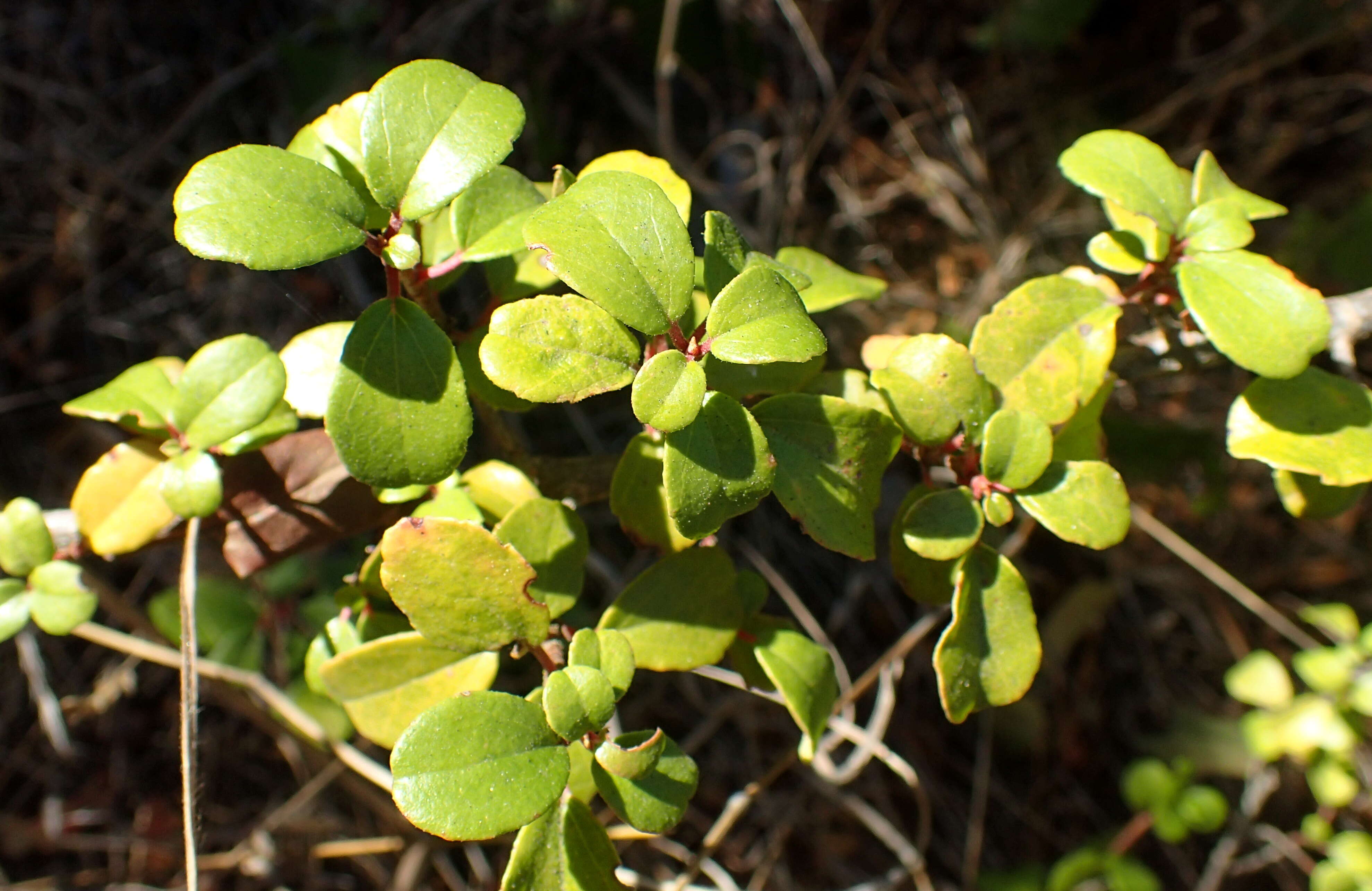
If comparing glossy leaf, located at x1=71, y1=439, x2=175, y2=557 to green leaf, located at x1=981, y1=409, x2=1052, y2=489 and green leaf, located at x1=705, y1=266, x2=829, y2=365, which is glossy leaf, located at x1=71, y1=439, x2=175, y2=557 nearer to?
green leaf, located at x1=705, y1=266, x2=829, y2=365

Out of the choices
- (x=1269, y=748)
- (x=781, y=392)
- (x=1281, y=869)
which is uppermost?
(x=781, y=392)

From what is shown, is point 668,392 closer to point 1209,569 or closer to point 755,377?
point 755,377

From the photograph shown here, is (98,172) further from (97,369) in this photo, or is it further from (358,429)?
(358,429)

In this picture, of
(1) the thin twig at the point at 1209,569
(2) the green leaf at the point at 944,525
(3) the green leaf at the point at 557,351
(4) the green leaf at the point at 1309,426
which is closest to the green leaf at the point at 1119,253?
(4) the green leaf at the point at 1309,426

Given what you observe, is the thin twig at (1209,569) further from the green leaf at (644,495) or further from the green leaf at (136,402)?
the green leaf at (136,402)

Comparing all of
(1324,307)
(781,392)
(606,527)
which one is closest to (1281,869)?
(606,527)
